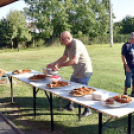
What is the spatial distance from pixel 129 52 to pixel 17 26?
28.1 m

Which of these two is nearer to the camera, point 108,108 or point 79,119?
point 108,108

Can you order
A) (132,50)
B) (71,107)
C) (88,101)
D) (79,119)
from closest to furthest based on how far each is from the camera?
(88,101) < (79,119) < (71,107) < (132,50)

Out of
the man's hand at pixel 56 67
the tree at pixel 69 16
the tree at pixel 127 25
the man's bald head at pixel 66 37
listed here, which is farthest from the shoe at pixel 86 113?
the tree at pixel 127 25

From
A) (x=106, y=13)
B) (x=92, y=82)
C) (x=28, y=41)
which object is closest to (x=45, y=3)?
(x=28, y=41)

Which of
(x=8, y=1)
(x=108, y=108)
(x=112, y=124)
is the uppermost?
(x=8, y=1)

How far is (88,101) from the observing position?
2658mm

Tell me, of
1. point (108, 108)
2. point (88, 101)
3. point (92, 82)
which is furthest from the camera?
point (92, 82)

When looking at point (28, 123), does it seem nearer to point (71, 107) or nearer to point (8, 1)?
point (71, 107)

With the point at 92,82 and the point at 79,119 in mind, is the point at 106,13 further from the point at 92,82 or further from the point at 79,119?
the point at 79,119

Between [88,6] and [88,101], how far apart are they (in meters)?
45.1

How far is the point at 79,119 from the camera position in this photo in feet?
13.9

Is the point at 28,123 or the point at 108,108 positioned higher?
the point at 108,108

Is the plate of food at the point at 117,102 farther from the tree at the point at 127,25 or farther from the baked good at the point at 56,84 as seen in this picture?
the tree at the point at 127,25

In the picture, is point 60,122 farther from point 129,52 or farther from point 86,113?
point 129,52
